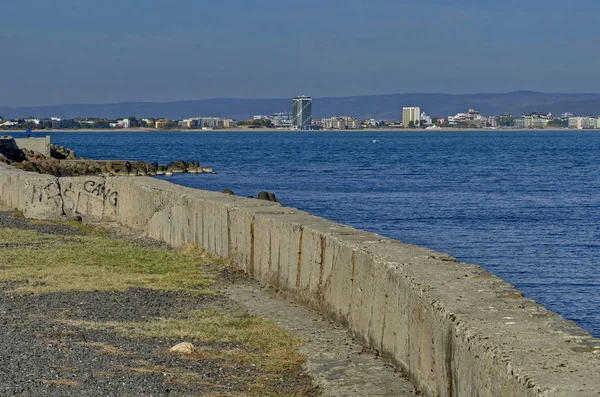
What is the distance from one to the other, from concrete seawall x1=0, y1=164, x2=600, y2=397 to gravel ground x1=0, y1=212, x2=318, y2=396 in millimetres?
814

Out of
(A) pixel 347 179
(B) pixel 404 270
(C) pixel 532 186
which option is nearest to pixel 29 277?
(B) pixel 404 270

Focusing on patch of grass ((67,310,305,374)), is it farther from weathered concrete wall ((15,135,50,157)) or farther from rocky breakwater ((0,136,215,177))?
weathered concrete wall ((15,135,50,157))

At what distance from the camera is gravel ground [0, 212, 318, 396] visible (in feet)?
23.1

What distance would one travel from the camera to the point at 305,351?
8.40 meters

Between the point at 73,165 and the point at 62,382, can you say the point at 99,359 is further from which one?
the point at 73,165

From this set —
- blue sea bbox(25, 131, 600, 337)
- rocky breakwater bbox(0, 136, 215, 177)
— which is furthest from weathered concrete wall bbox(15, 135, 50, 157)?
blue sea bbox(25, 131, 600, 337)

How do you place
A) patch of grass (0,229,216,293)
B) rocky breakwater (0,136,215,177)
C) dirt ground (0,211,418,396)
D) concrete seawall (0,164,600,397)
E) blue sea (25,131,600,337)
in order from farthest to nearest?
rocky breakwater (0,136,215,177) < blue sea (25,131,600,337) < patch of grass (0,229,216,293) < dirt ground (0,211,418,396) < concrete seawall (0,164,600,397)

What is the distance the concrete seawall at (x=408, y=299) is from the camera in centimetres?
538

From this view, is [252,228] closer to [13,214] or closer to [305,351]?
[305,351]

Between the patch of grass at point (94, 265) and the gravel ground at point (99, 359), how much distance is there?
3.03 feet

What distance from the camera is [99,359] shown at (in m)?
7.82

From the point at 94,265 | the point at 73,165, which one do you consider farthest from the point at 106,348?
the point at 73,165

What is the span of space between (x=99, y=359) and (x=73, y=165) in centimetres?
4744

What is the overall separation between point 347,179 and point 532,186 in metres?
11.7
